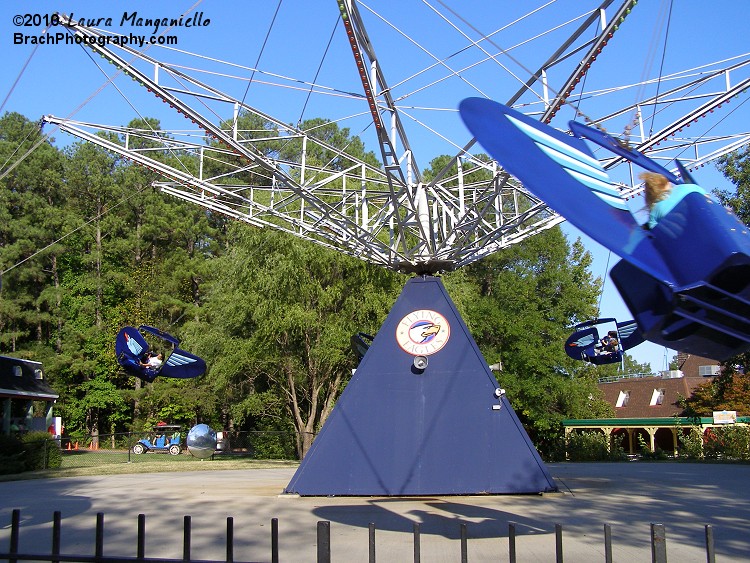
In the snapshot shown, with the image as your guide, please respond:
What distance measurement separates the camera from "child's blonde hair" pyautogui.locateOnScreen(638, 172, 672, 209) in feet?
22.1

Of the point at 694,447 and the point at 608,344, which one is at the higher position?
the point at 608,344

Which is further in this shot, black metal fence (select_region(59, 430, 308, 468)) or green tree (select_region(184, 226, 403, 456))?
black metal fence (select_region(59, 430, 308, 468))

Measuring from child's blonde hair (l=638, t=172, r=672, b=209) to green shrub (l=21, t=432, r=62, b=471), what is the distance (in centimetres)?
2683

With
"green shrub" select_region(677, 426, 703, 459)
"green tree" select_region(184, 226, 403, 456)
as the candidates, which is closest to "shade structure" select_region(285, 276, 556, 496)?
"green tree" select_region(184, 226, 403, 456)

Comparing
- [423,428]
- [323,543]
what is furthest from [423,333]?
[323,543]

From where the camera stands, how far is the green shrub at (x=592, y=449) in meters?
36.8

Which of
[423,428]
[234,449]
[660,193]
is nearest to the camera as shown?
[660,193]

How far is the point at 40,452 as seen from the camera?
28672mm

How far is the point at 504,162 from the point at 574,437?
1469 inches

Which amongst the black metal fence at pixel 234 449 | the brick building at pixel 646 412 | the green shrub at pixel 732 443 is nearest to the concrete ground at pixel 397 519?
the green shrub at pixel 732 443

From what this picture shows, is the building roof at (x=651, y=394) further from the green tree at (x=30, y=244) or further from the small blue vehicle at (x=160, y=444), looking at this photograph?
the green tree at (x=30, y=244)

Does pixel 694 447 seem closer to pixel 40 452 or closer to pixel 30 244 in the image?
pixel 40 452

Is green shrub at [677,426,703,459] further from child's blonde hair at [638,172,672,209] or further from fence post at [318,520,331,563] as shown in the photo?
fence post at [318,520,331,563]

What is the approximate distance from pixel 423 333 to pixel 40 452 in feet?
60.9
